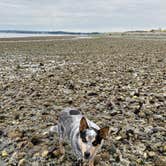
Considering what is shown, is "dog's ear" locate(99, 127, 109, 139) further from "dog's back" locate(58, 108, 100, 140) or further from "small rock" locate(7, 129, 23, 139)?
"small rock" locate(7, 129, 23, 139)

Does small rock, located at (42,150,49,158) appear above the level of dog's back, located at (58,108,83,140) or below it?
below

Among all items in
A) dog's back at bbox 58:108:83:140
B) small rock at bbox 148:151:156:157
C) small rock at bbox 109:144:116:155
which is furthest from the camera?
small rock at bbox 109:144:116:155

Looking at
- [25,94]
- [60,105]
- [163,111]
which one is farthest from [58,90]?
[163,111]

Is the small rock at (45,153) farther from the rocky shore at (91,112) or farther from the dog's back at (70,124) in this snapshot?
the dog's back at (70,124)

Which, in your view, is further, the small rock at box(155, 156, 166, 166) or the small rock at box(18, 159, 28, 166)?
the small rock at box(18, 159, 28, 166)

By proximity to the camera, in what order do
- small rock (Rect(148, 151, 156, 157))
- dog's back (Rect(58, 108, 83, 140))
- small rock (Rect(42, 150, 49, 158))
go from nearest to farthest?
dog's back (Rect(58, 108, 83, 140)) → small rock (Rect(148, 151, 156, 157)) → small rock (Rect(42, 150, 49, 158))

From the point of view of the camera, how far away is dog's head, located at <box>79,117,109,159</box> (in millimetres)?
6696

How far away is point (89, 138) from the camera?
668 cm

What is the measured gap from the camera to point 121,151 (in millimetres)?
8523

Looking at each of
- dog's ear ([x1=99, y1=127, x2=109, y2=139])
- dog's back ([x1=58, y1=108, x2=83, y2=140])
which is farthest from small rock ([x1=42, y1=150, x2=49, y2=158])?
dog's ear ([x1=99, y1=127, x2=109, y2=139])

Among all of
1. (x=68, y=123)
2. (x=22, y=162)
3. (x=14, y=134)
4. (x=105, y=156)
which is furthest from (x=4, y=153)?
(x=105, y=156)

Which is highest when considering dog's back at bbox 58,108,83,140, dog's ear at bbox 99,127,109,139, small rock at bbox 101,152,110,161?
dog's ear at bbox 99,127,109,139

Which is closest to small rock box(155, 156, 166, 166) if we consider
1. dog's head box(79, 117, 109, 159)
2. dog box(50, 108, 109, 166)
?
dog box(50, 108, 109, 166)

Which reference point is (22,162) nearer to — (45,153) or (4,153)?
(45,153)
